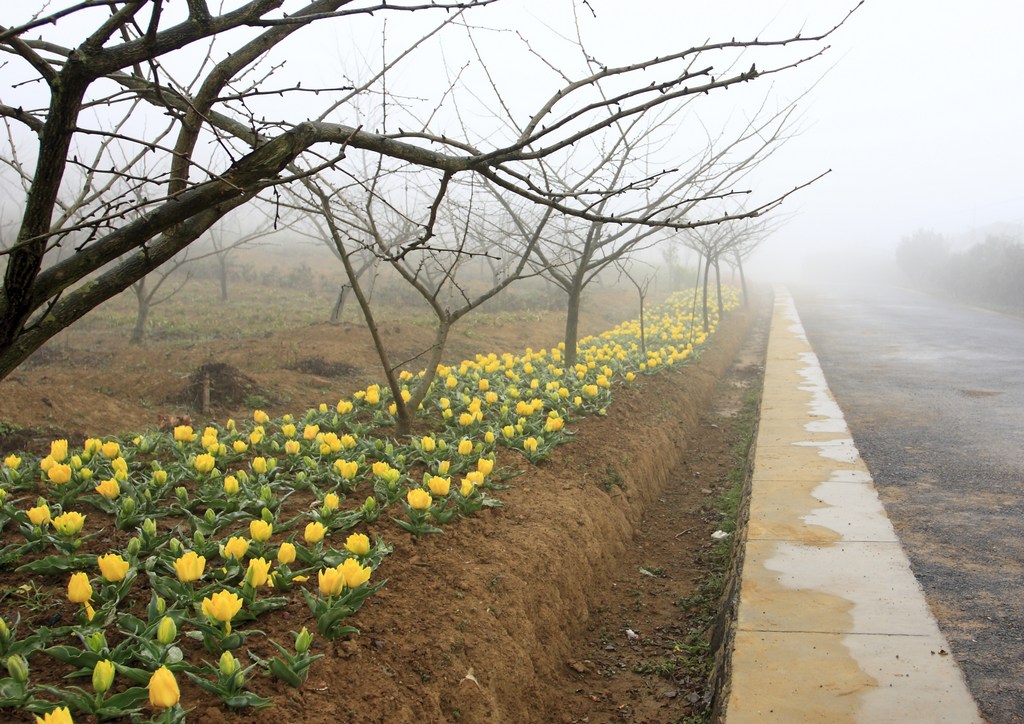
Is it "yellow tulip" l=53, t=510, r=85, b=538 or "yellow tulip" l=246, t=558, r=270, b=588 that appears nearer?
"yellow tulip" l=246, t=558, r=270, b=588

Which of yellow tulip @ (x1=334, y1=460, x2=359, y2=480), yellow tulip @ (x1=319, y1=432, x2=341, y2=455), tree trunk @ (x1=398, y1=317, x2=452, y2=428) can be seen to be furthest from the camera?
tree trunk @ (x1=398, y1=317, x2=452, y2=428)

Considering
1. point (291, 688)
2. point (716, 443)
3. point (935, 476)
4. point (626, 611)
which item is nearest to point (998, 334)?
point (716, 443)

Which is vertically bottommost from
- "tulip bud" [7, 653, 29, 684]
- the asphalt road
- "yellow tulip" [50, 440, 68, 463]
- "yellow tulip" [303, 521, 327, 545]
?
the asphalt road

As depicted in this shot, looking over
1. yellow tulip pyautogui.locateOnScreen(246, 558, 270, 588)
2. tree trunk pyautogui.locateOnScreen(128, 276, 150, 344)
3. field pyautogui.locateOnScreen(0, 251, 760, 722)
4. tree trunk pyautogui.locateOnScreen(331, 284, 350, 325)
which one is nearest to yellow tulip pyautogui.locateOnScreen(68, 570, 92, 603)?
field pyautogui.locateOnScreen(0, 251, 760, 722)

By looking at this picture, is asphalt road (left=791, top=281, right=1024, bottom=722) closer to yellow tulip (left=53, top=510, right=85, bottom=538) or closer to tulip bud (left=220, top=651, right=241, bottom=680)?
tulip bud (left=220, top=651, right=241, bottom=680)

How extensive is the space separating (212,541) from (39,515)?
2.24ft

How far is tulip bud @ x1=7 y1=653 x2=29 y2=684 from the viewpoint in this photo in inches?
87.1

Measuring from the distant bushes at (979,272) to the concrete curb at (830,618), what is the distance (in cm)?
2343

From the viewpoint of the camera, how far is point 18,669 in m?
2.21

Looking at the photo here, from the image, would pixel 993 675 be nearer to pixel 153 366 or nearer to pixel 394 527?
pixel 394 527

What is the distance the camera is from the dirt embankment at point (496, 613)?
8.71 feet

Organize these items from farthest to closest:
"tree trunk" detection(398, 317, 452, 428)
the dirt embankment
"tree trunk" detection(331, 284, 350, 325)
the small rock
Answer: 1. "tree trunk" detection(331, 284, 350, 325)
2. "tree trunk" detection(398, 317, 452, 428)
3. the small rock
4. the dirt embankment

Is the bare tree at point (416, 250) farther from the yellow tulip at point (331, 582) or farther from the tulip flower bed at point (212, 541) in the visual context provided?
the yellow tulip at point (331, 582)

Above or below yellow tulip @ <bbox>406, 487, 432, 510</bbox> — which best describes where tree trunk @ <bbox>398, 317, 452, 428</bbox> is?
above
